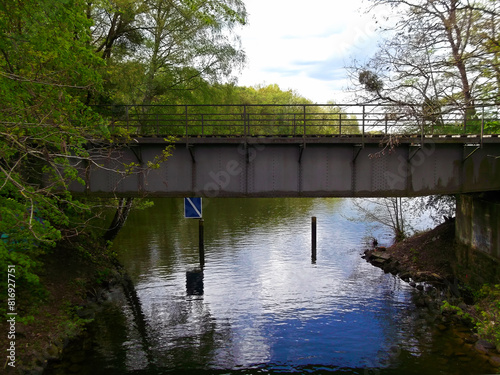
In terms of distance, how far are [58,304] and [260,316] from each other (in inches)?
298

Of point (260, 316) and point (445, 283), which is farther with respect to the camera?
point (445, 283)

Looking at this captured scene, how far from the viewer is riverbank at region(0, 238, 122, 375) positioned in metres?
11.1

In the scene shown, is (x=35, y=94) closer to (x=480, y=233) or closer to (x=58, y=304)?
(x=58, y=304)

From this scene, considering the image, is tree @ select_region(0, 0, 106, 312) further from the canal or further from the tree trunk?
the tree trunk

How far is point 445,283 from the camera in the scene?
725 inches

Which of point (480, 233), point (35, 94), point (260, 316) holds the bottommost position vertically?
point (260, 316)

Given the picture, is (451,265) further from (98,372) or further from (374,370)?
(98,372)

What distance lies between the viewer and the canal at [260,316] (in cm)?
A: 1219

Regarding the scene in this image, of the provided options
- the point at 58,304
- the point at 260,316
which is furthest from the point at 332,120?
the point at 58,304

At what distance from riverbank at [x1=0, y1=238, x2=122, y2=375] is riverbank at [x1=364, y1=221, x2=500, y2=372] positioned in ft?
41.6

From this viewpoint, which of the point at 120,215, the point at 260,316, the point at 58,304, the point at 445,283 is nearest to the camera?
the point at 58,304

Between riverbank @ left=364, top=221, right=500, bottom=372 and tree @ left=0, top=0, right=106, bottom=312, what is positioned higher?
tree @ left=0, top=0, right=106, bottom=312

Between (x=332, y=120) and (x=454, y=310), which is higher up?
(x=332, y=120)

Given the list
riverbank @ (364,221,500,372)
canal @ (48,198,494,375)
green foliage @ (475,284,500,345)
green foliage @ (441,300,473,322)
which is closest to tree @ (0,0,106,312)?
canal @ (48,198,494,375)
